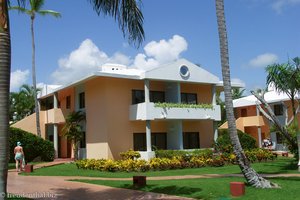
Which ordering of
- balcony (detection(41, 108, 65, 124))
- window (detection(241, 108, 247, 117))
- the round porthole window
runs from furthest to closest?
window (detection(241, 108, 247, 117)) → balcony (detection(41, 108, 65, 124)) → the round porthole window

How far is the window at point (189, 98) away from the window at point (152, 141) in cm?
320

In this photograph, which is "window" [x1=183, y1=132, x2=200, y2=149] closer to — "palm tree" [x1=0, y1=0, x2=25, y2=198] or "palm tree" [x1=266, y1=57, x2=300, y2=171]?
"palm tree" [x1=266, y1=57, x2=300, y2=171]

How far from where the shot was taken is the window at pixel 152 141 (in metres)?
27.4

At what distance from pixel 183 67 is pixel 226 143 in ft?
20.2

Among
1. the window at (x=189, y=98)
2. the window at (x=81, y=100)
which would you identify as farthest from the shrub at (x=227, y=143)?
the window at (x=81, y=100)

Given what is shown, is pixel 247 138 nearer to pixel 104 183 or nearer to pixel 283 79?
pixel 283 79

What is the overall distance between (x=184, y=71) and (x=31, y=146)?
11.9 m

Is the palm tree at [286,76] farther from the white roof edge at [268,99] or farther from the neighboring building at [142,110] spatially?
the white roof edge at [268,99]

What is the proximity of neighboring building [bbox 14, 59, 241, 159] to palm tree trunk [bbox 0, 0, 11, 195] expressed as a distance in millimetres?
18348

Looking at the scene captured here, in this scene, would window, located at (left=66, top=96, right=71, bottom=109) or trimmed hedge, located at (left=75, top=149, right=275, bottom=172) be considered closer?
trimmed hedge, located at (left=75, top=149, right=275, bottom=172)

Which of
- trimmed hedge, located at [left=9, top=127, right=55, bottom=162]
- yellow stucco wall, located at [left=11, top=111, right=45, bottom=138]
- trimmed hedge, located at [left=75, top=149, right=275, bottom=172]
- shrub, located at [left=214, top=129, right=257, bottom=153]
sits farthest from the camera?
yellow stucco wall, located at [left=11, top=111, right=45, bottom=138]

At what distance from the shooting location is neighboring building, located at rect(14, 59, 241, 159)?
86.0ft

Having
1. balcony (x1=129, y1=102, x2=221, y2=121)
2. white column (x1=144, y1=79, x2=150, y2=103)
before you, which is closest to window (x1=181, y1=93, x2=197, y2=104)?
balcony (x1=129, y1=102, x2=221, y2=121)

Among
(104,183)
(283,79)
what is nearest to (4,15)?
(104,183)
